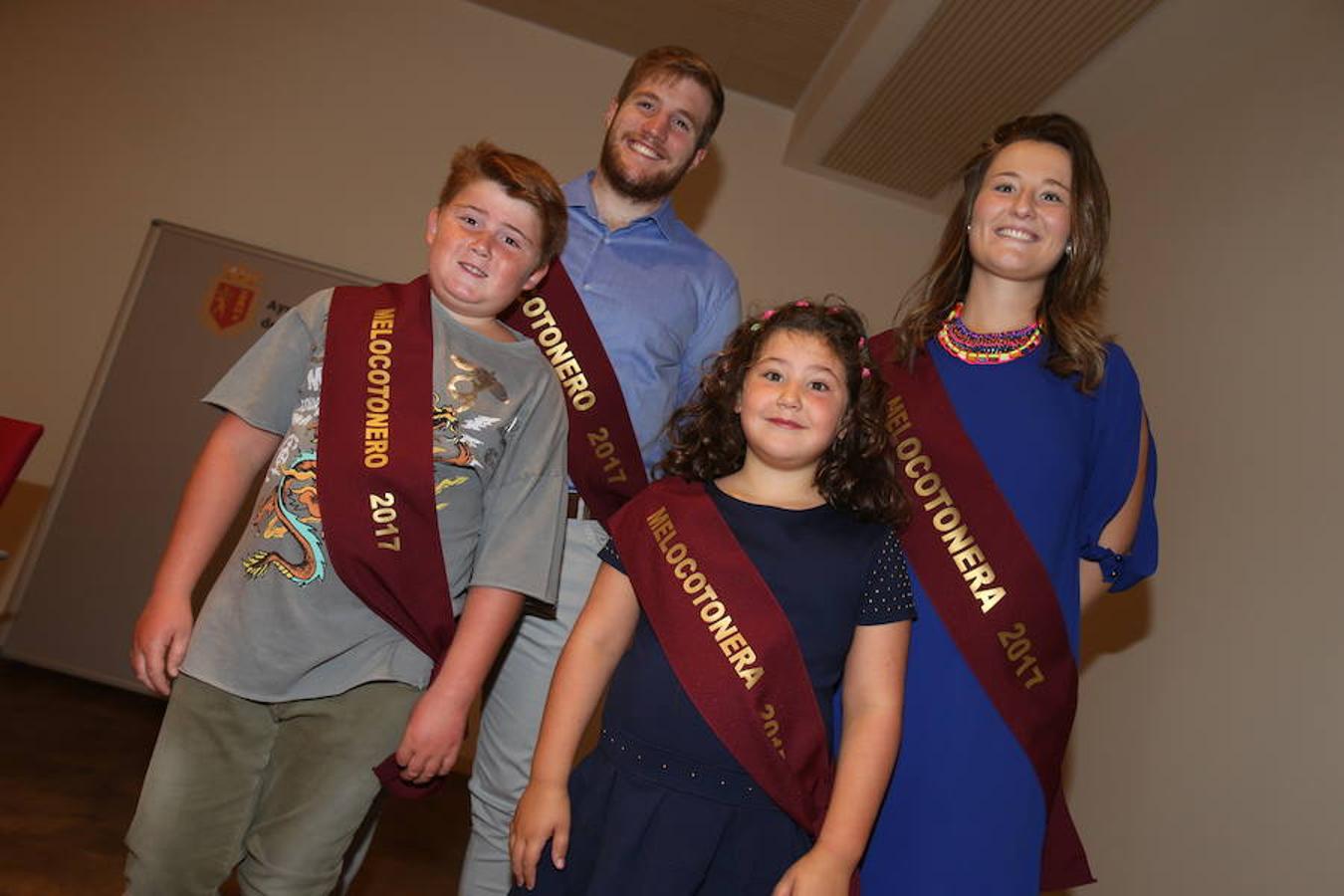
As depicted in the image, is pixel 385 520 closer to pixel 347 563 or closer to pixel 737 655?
pixel 347 563

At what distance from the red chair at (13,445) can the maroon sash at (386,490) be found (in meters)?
1.04

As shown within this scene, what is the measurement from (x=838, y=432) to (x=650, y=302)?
0.55m

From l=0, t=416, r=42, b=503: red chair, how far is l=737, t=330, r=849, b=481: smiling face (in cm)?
154

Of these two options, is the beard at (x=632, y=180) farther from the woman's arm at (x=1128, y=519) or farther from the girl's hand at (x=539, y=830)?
the girl's hand at (x=539, y=830)

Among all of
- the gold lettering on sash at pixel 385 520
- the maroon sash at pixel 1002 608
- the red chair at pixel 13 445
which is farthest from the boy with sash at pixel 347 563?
the red chair at pixel 13 445

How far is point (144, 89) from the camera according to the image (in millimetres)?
4047

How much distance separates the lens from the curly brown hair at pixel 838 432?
134 cm

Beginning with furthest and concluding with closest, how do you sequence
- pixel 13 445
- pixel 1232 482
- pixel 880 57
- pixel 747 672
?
pixel 880 57
pixel 1232 482
pixel 13 445
pixel 747 672

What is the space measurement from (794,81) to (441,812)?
10.4ft

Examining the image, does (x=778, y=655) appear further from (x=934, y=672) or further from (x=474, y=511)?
(x=474, y=511)

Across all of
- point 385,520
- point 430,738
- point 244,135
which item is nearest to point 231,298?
point 244,135

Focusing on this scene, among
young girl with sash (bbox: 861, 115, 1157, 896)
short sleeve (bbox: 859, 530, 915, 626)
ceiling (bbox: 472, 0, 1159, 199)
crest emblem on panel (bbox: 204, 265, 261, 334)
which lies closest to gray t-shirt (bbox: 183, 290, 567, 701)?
short sleeve (bbox: 859, 530, 915, 626)

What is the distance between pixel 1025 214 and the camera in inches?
57.7

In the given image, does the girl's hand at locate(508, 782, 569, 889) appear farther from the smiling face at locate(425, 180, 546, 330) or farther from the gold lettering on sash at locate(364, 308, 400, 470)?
the smiling face at locate(425, 180, 546, 330)
